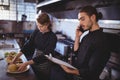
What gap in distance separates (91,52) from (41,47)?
913 millimetres

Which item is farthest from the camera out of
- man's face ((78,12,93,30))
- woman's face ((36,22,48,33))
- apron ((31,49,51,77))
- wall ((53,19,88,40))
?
wall ((53,19,88,40))

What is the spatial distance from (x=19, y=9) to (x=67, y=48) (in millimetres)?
A: 2902

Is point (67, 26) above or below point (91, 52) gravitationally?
above

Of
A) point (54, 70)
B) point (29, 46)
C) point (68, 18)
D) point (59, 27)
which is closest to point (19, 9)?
point (59, 27)

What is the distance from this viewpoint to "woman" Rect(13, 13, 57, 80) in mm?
2117

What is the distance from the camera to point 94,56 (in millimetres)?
1815

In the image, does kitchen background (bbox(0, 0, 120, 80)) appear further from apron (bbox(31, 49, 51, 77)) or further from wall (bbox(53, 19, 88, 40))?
apron (bbox(31, 49, 51, 77))

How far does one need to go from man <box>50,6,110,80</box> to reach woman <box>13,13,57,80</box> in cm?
17

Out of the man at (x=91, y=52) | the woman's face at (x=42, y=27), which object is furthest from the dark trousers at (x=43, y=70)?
the woman's face at (x=42, y=27)

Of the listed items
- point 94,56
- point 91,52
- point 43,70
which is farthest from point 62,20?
point 94,56

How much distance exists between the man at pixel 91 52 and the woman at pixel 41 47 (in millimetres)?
170

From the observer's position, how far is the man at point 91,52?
1809 millimetres

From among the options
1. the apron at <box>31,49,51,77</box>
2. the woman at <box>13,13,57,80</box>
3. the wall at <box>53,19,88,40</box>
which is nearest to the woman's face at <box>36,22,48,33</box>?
the woman at <box>13,13,57,80</box>

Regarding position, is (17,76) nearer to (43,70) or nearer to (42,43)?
(43,70)
